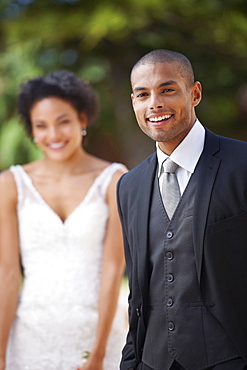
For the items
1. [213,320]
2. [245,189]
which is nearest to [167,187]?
[245,189]

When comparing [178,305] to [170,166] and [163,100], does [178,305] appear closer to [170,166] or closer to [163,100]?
[170,166]

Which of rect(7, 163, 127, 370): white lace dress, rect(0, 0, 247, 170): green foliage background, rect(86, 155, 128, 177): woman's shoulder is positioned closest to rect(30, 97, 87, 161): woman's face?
rect(86, 155, 128, 177): woman's shoulder

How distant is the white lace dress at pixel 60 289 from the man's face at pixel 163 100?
1363 millimetres

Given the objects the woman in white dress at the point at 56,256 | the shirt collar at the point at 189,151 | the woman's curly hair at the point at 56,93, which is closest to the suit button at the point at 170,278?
the shirt collar at the point at 189,151

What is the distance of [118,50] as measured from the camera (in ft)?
29.1

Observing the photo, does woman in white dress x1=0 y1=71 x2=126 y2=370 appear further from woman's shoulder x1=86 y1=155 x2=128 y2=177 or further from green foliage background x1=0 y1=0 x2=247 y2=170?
green foliage background x1=0 y1=0 x2=247 y2=170

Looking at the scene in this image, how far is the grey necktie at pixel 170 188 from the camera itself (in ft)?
7.70

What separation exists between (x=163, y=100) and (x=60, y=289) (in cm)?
168

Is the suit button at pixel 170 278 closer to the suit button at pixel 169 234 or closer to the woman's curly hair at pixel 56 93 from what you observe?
the suit button at pixel 169 234

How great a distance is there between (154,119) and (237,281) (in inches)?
26.2

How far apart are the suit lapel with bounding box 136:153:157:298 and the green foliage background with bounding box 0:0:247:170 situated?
5058 mm

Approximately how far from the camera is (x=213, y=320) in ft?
7.23

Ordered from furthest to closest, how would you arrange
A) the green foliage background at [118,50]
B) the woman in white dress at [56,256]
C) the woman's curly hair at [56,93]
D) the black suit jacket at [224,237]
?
the green foliage background at [118,50]
the woman's curly hair at [56,93]
the woman in white dress at [56,256]
the black suit jacket at [224,237]

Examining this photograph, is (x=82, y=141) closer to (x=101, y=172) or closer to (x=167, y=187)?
(x=101, y=172)
